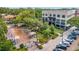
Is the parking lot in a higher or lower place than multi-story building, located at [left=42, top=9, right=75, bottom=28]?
lower

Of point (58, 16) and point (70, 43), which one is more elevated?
point (58, 16)

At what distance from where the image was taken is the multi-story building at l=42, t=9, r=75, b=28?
13.1 ft

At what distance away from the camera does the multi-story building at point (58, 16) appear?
399 cm

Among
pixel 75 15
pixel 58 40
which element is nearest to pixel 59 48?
pixel 58 40

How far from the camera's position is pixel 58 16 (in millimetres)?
4016

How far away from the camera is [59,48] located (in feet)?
13.1

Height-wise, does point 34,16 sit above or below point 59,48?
above

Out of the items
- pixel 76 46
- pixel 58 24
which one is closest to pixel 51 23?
pixel 58 24

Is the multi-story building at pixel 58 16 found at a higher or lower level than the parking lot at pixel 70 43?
higher
